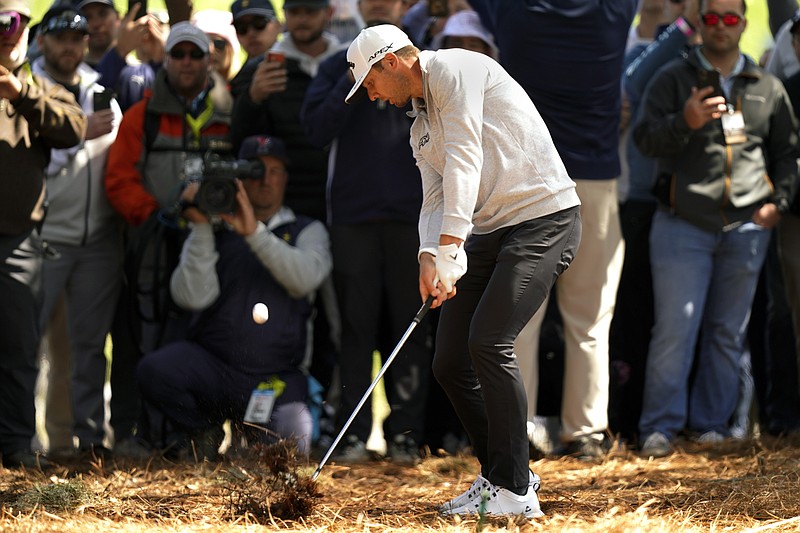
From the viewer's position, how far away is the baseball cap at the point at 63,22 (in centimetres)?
802

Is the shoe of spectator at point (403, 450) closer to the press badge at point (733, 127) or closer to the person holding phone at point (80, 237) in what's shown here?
the person holding phone at point (80, 237)

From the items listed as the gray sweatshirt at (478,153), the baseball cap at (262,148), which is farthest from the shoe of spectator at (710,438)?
the baseball cap at (262,148)

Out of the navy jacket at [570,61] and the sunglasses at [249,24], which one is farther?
the sunglasses at [249,24]

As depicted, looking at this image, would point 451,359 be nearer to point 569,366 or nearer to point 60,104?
point 569,366

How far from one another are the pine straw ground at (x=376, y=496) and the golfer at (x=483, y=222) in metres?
0.41

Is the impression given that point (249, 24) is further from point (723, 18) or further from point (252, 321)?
point (723, 18)

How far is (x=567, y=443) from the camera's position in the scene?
753 centimetres

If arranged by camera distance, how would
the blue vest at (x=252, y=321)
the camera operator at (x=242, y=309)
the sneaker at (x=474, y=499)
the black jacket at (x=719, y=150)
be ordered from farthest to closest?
the black jacket at (x=719, y=150) < the blue vest at (x=252, y=321) < the camera operator at (x=242, y=309) < the sneaker at (x=474, y=499)

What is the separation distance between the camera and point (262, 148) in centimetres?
784

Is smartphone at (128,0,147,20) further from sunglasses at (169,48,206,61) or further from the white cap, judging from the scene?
sunglasses at (169,48,206,61)

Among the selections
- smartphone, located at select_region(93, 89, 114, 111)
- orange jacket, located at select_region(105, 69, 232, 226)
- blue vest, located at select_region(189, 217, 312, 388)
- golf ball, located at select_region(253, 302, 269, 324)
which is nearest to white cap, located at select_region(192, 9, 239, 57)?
orange jacket, located at select_region(105, 69, 232, 226)

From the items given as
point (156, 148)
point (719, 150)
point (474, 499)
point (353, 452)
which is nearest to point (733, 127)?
point (719, 150)

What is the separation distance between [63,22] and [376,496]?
376 cm

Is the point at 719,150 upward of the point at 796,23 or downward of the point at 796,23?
downward
